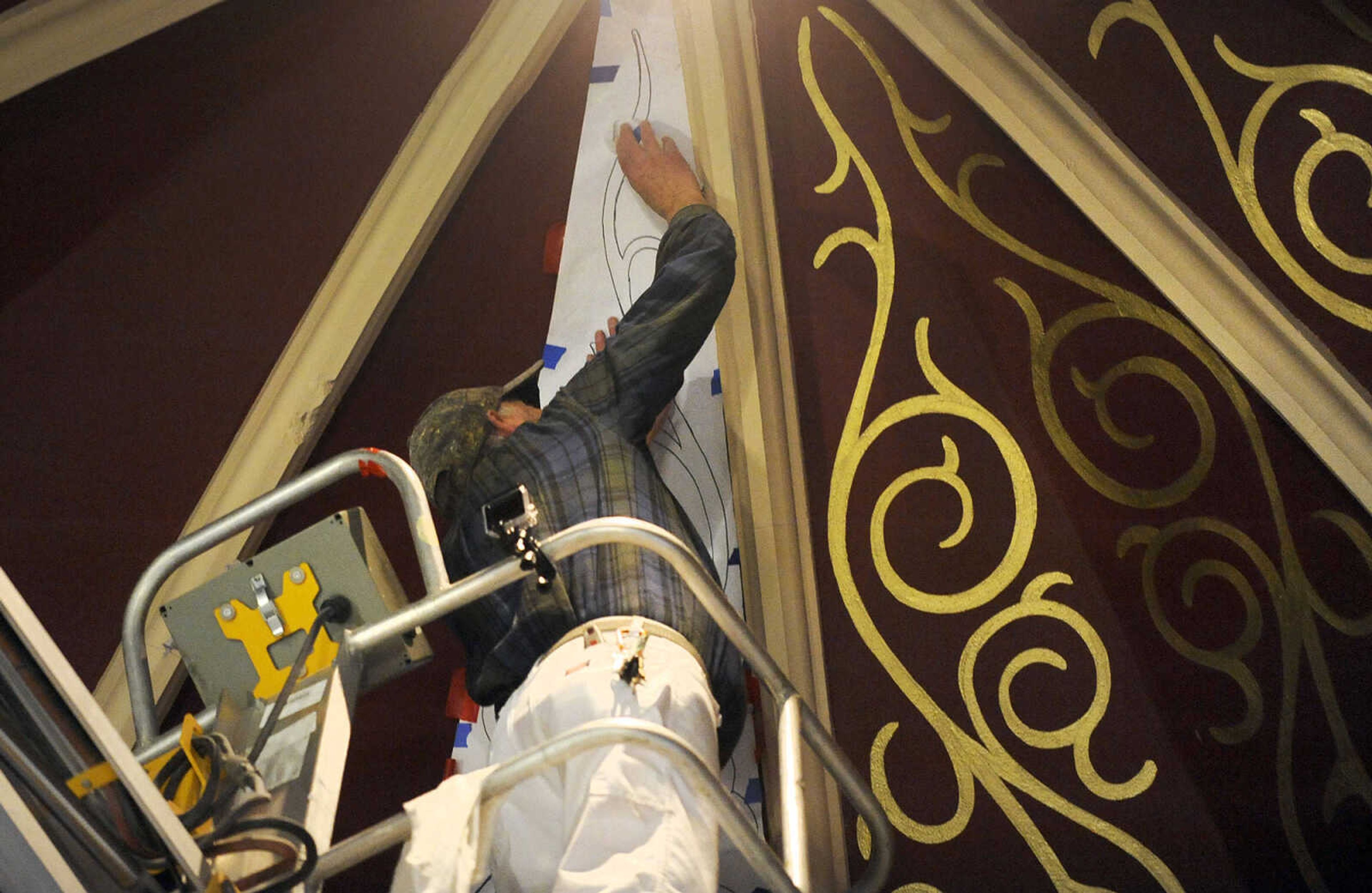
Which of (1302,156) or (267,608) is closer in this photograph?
(267,608)

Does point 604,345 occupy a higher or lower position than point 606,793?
higher

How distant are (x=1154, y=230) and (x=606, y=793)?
1.25 metres

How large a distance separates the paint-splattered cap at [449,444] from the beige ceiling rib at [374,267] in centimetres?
23

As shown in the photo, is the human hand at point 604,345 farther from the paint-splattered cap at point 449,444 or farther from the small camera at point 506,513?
the small camera at point 506,513

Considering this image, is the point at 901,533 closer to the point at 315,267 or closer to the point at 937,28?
the point at 937,28

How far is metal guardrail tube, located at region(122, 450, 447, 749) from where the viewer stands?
1.34 metres

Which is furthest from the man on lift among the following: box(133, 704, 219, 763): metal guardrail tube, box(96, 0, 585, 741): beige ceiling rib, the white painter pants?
box(133, 704, 219, 763): metal guardrail tube

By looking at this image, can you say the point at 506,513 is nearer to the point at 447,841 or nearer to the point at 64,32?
the point at 447,841

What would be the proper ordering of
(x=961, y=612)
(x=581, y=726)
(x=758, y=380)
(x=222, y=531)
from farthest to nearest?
(x=758, y=380) → (x=961, y=612) → (x=222, y=531) → (x=581, y=726)

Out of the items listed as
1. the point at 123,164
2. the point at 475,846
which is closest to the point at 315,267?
the point at 123,164

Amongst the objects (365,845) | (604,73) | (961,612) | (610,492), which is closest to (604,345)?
(610,492)

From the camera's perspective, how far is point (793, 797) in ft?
3.77

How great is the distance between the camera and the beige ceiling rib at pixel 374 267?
1.93m

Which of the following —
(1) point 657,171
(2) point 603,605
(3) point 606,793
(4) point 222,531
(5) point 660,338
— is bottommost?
(3) point 606,793
